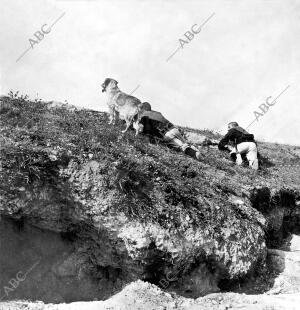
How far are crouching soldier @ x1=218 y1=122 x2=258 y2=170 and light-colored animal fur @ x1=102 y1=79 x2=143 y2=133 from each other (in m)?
4.61

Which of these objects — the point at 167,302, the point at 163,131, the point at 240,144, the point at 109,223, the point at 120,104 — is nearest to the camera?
the point at 167,302

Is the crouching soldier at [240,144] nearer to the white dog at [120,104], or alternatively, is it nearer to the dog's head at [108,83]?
the white dog at [120,104]

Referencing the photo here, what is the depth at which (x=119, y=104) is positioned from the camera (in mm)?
17562

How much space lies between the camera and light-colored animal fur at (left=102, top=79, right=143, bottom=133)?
17281 mm

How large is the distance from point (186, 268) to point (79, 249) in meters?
2.56

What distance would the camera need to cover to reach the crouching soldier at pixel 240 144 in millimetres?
19656

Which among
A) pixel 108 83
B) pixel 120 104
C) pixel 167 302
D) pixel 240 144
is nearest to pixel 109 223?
pixel 167 302

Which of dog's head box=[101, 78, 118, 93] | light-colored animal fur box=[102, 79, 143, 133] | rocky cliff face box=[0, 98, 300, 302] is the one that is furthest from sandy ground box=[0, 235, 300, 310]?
dog's head box=[101, 78, 118, 93]

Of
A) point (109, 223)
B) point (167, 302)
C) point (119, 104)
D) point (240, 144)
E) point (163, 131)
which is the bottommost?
point (167, 302)

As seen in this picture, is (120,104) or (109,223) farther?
(120,104)

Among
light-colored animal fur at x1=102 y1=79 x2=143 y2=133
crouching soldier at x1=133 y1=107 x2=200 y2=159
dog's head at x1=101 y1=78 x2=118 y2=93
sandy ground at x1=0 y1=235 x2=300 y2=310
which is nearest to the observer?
sandy ground at x1=0 y1=235 x2=300 y2=310

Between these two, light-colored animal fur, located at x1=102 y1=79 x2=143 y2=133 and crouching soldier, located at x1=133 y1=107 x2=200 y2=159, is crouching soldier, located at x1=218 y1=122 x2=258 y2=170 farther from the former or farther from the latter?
light-colored animal fur, located at x1=102 y1=79 x2=143 y2=133

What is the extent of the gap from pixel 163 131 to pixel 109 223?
7.18 meters

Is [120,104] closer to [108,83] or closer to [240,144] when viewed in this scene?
[108,83]
